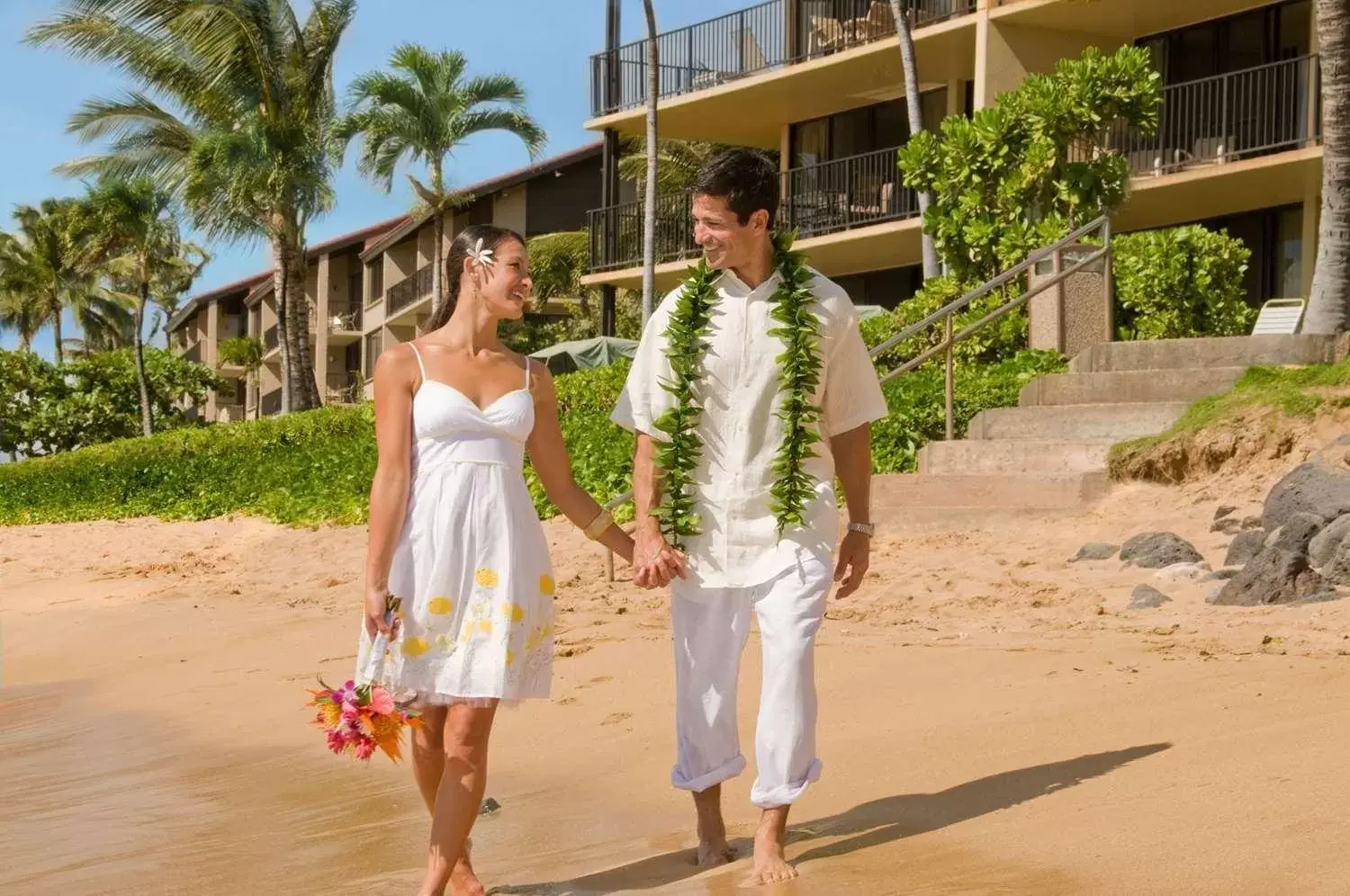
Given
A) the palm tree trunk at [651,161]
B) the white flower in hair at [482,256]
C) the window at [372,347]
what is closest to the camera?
the white flower in hair at [482,256]

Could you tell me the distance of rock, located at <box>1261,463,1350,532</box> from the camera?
8.75 meters

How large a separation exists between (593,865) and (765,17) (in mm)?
23878

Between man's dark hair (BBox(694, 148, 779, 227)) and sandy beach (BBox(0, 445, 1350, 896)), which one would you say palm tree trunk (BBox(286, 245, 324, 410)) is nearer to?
sandy beach (BBox(0, 445, 1350, 896))

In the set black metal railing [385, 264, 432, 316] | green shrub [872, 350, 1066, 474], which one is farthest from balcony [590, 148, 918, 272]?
black metal railing [385, 264, 432, 316]

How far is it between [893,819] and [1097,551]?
487cm

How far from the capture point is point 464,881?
15.0 ft

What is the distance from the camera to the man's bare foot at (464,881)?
4.57 meters

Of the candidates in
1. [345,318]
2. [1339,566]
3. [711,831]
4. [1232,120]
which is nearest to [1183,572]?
[1339,566]

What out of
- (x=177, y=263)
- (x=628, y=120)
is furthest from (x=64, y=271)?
(x=628, y=120)

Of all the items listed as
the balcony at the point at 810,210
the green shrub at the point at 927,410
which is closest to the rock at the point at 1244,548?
the green shrub at the point at 927,410

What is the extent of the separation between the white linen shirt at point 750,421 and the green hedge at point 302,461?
8122 mm

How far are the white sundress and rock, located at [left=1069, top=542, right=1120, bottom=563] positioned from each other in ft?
19.2

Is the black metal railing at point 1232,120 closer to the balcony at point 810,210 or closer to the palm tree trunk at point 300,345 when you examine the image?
the balcony at point 810,210

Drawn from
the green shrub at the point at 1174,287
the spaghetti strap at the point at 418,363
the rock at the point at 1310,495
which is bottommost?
the rock at the point at 1310,495
